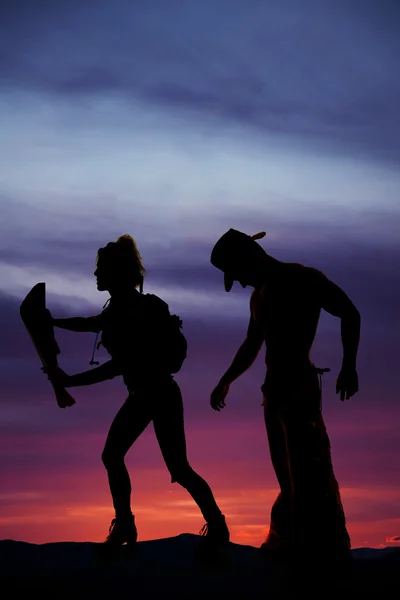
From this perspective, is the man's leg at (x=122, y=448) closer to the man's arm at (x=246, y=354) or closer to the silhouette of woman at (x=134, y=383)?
the silhouette of woman at (x=134, y=383)

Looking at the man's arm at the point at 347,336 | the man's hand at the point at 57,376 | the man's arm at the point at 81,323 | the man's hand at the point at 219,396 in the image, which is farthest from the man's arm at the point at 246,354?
→ the man's hand at the point at 57,376

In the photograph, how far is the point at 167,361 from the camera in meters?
9.52

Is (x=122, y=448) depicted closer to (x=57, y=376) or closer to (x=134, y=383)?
(x=134, y=383)

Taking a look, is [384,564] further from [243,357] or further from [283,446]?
[243,357]

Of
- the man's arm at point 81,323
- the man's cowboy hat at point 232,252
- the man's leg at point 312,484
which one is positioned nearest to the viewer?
the man's leg at point 312,484

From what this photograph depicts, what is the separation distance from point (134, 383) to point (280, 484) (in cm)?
172

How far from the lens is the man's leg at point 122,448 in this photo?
9.38m

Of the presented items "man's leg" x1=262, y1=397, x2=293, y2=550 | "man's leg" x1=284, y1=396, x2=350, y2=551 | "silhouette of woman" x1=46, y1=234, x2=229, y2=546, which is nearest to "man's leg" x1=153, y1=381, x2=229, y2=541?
"silhouette of woman" x1=46, y1=234, x2=229, y2=546

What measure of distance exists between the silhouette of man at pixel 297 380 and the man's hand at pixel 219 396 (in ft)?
2.14

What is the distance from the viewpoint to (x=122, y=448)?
9.38 meters

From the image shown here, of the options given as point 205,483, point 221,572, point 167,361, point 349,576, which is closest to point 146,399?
point 167,361

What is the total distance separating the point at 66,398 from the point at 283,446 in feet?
7.44

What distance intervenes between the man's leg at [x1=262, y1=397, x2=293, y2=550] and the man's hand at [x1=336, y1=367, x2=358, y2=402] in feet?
2.32

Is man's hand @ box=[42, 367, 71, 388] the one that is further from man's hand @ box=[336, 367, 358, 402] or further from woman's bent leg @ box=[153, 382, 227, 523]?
man's hand @ box=[336, 367, 358, 402]
